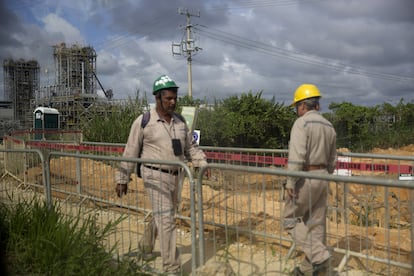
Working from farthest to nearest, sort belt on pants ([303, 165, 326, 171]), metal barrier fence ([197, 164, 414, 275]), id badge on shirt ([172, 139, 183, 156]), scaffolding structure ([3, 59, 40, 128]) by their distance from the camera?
scaffolding structure ([3, 59, 40, 128]), id badge on shirt ([172, 139, 183, 156]), belt on pants ([303, 165, 326, 171]), metal barrier fence ([197, 164, 414, 275])

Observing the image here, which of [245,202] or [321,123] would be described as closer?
[321,123]

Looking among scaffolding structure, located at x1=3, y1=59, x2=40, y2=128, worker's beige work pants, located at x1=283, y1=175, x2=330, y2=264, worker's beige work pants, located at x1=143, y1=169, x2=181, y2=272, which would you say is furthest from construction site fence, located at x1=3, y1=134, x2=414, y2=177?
scaffolding structure, located at x1=3, y1=59, x2=40, y2=128

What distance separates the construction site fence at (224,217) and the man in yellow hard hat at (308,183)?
197 mm

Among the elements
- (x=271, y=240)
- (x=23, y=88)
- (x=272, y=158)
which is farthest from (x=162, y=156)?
(x=23, y=88)

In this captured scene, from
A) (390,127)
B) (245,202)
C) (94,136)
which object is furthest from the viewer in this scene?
(390,127)

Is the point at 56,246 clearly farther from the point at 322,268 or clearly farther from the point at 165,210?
the point at 322,268

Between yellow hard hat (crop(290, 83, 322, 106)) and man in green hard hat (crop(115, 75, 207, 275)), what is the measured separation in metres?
1.15

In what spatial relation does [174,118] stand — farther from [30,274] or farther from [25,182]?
[25,182]

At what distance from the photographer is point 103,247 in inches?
153

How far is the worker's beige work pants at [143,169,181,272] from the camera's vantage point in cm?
381

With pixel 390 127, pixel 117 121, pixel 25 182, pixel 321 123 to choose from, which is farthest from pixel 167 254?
pixel 390 127

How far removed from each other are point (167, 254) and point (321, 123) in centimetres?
195

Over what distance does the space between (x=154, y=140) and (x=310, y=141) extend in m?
1.54

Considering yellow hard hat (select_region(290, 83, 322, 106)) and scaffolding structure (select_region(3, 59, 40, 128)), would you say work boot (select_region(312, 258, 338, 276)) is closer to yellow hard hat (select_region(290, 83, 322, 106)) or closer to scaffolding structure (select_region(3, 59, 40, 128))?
yellow hard hat (select_region(290, 83, 322, 106))
